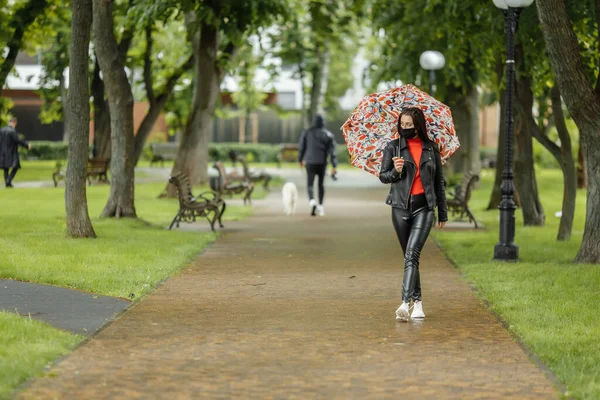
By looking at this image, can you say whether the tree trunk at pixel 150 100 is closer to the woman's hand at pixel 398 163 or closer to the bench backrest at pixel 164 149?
the woman's hand at pixel 398 163

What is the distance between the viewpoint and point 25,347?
900 cm

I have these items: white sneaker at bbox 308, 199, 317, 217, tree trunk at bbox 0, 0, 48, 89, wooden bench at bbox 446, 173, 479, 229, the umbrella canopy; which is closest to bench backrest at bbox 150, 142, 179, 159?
tree trunk at bbox 0, 0, 48, 89

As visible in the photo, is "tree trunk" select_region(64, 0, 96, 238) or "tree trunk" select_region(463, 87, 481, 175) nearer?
"tree trunk" select_region(64, 0, 96, 238)

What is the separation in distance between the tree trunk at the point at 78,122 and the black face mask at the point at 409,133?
893cm

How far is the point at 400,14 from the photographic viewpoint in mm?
29234

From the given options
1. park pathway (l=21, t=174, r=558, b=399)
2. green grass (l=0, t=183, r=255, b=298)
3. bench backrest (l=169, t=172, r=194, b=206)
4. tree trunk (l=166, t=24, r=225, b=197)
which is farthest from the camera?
tree trunk (l=166, t=24, r=225, b=197)

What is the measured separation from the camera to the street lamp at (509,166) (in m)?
16.3

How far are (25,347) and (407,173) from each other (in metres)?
3.59

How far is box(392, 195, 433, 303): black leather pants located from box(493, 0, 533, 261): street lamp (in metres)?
5.57

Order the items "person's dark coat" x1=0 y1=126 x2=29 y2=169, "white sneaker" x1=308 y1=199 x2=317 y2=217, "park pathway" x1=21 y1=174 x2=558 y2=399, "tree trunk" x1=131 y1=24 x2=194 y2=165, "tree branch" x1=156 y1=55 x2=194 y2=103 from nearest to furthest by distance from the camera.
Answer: "park pathway" x1=21 y1=174 x2=558 y2=399
"white sneaker" x1=308 y1=199 x2=317 y2=217
"tree trunk" x1=131 y1=24 x2=194 y2=165
"tree branch" x1=156 y1=55 x2=194 y2=103
"person's dark coat" x1=0 y1=126 x2=29 y2=169

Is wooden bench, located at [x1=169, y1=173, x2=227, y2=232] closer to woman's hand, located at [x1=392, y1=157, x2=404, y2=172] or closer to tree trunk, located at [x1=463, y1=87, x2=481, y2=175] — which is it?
woman's hand, located at [x1=392, y1=157, x2=404, y2=172]

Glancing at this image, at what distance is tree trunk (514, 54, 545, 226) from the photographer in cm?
2205

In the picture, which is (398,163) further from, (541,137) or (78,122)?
(541,137)

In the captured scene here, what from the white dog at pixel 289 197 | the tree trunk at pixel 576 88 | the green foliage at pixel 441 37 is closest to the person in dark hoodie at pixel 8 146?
the green foliage at pixel 441 37
